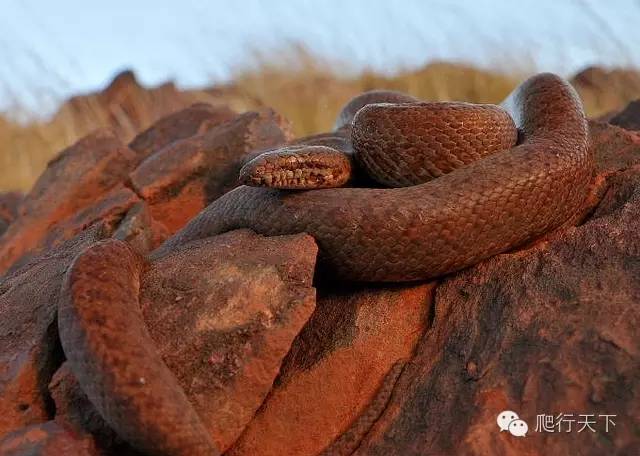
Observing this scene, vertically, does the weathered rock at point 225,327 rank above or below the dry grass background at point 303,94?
above

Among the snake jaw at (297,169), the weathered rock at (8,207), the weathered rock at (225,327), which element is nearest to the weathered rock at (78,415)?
the weathered rock at (225,327)

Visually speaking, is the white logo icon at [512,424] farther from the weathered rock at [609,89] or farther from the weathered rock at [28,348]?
the weathered rock at [609,89]

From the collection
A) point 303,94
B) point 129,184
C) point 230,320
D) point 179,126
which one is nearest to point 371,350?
point 230,320

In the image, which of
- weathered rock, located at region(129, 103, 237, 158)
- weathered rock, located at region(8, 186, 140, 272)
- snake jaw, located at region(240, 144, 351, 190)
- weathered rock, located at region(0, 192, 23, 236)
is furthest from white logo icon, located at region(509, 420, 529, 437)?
weathered rock, located at region(0, 192, 23, 236)

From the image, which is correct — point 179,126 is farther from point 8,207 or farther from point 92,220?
point 92,220

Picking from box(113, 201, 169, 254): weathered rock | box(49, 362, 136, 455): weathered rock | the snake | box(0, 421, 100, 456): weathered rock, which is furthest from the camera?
box(113, 201, 169, 254): weathered rock

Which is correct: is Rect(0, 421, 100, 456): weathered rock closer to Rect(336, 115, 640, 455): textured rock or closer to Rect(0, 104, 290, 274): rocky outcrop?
Rect(336, 115, 640, 455): textured rock
